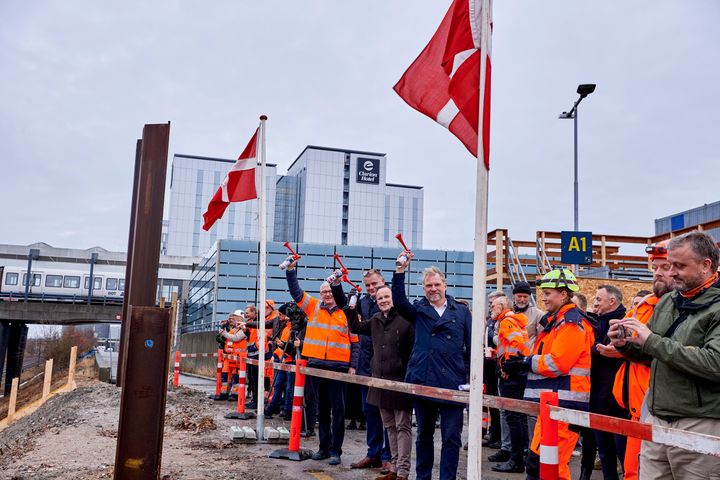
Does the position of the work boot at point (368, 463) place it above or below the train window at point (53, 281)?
below

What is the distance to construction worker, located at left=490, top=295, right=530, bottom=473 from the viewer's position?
7.38 metres

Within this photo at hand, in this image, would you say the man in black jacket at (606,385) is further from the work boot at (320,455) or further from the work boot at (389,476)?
the work boot at (320,455)

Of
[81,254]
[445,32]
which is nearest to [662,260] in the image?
[445,32]

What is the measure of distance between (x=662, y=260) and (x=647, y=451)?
1701 millimetres

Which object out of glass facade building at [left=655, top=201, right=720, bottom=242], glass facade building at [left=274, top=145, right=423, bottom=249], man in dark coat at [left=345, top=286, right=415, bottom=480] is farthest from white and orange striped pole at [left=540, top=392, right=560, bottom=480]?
glass facade building at [left=274, top=145, right=423, bottom=249]

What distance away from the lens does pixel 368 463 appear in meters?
7.38

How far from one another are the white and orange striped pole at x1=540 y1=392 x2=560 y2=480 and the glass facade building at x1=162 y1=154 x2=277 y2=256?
72835mm

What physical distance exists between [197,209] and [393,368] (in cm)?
7689

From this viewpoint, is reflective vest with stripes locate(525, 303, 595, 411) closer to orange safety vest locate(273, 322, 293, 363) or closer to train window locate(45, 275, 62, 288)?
orange safety vest locate(273, 322, 293, 363)

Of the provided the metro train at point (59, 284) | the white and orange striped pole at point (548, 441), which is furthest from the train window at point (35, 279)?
the white and orange striped pole at point (548, 441)

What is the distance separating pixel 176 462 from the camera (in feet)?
24.6

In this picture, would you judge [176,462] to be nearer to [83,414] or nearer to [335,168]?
[83,414]

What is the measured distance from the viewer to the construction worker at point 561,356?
217 inches

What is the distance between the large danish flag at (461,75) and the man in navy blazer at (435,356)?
1.70 m
